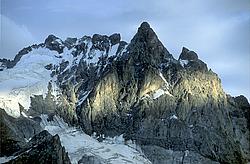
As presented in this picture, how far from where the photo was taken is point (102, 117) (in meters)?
190

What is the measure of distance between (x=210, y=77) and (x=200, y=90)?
26.9 ft

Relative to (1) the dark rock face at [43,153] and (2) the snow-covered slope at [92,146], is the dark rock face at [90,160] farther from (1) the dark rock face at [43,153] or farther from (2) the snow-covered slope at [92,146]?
(1) the dark rock face at [43,153]

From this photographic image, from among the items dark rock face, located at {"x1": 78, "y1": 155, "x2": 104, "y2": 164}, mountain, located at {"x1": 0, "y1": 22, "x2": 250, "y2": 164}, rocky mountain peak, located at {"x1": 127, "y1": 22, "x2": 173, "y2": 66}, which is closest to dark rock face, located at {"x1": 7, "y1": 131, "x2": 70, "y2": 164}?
dark rock face, located at {"x1": 78, "y1": 155, "x2": 104, "y2": 164}

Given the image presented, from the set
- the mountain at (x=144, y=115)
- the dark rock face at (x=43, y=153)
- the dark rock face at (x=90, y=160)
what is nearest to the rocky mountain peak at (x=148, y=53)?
the mountain at (x=144, y=115)

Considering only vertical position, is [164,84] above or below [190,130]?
above

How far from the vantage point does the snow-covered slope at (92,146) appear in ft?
561

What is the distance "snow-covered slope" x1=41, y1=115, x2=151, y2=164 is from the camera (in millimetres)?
170975

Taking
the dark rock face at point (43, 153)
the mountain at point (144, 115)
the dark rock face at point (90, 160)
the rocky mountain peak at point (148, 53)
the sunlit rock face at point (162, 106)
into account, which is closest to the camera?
the dark rock face at point (43, 153)

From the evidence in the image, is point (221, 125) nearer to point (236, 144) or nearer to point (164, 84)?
Result: point (236, 144)

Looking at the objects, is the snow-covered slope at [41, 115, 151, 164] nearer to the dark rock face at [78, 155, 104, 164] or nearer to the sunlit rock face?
the dark rock face at [78, 155, 104, 164]

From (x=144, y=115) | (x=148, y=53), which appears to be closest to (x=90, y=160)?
(x=144, y=115)

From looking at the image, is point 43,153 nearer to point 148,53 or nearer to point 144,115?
point 144,115

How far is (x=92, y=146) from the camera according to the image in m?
178

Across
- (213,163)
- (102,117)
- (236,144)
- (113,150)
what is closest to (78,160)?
(113,150)
